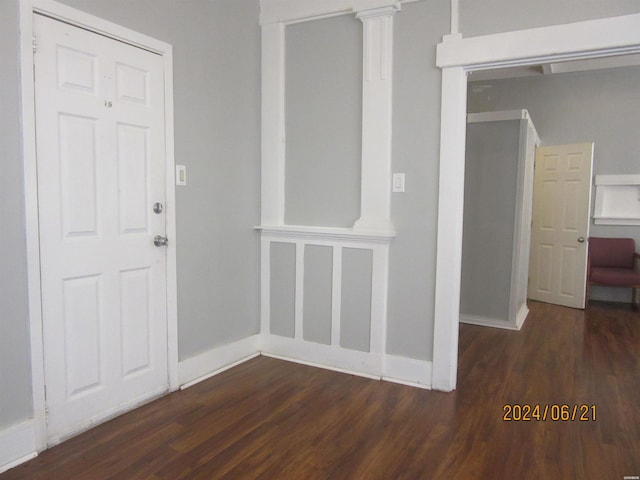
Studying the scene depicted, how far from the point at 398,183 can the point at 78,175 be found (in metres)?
1.85

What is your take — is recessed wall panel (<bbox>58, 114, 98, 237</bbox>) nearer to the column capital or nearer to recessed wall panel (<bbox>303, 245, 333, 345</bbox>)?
recessed wall panel (<bbox>303, 245, 333, 345</bbox>)

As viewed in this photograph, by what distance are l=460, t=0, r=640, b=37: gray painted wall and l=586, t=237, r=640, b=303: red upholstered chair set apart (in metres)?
3.68

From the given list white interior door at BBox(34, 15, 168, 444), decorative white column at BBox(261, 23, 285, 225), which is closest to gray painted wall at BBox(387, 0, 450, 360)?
decorative white column at BBox(261, 23, 285, 225)

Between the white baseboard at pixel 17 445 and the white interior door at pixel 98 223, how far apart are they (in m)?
0.09

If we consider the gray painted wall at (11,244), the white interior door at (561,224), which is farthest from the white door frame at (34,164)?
the white interior door at (561,224)

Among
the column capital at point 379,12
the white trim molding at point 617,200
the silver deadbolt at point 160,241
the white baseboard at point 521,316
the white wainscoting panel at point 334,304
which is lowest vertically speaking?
the white baseboard at point 521,316

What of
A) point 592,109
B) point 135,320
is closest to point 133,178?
point 135,320

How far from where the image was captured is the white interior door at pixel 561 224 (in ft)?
17.2

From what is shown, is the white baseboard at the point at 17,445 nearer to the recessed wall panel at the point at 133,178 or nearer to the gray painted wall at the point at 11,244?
the gray painted wall at the point at 11,244

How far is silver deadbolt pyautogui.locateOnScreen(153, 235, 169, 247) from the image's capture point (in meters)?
2.64

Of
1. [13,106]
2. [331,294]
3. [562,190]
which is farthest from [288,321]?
[562,190]

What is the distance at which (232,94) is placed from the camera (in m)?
3.15

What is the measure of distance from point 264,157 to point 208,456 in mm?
2085

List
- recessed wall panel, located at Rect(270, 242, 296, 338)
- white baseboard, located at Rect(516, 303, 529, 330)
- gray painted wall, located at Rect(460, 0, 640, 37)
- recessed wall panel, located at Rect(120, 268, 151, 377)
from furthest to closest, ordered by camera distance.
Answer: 1. white baseboard, located at Rect(516, 303, 529, 330)
2. recessed wall panel, located at Rect(270, 242, 296, 338)
3. recessed wall panel, located at Rect(120, 268, 151, 377)
4. gray painted wall, located at Rect(460, 0, 640, 37)
